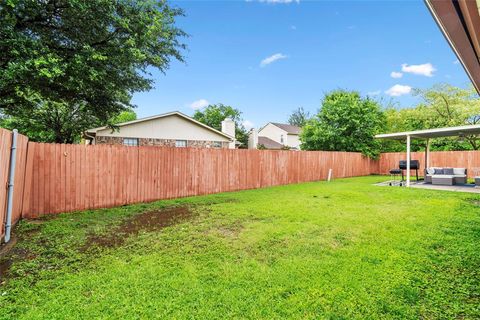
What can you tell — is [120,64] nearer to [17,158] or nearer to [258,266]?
[17,158]

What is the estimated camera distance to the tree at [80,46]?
5.38 metres

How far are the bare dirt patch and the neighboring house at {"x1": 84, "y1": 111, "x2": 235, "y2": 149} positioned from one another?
32.7 feet

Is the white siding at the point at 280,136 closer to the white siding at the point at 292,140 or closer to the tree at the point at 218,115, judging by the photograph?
the white siding at the point at 292,140

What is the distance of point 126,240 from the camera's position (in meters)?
4.29

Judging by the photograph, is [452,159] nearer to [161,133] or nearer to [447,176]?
[447,176]

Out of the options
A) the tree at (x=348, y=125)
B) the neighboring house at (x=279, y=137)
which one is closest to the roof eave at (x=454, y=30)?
the tree at (x=348, y=125)

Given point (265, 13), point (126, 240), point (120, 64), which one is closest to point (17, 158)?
point (126, 240)

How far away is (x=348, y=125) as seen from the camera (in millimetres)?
19656

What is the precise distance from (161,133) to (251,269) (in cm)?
1507

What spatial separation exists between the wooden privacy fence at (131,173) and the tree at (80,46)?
1.73 meters

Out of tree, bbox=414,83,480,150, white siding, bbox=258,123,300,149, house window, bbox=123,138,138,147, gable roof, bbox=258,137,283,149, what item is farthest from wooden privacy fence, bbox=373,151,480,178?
house window, bbox=123,138,138,147

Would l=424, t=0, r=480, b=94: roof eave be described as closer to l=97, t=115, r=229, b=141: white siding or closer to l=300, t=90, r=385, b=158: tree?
l=97, t=115, r=229, b=141: white siding

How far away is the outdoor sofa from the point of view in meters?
11.7

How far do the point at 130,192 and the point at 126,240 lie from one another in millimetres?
3701
